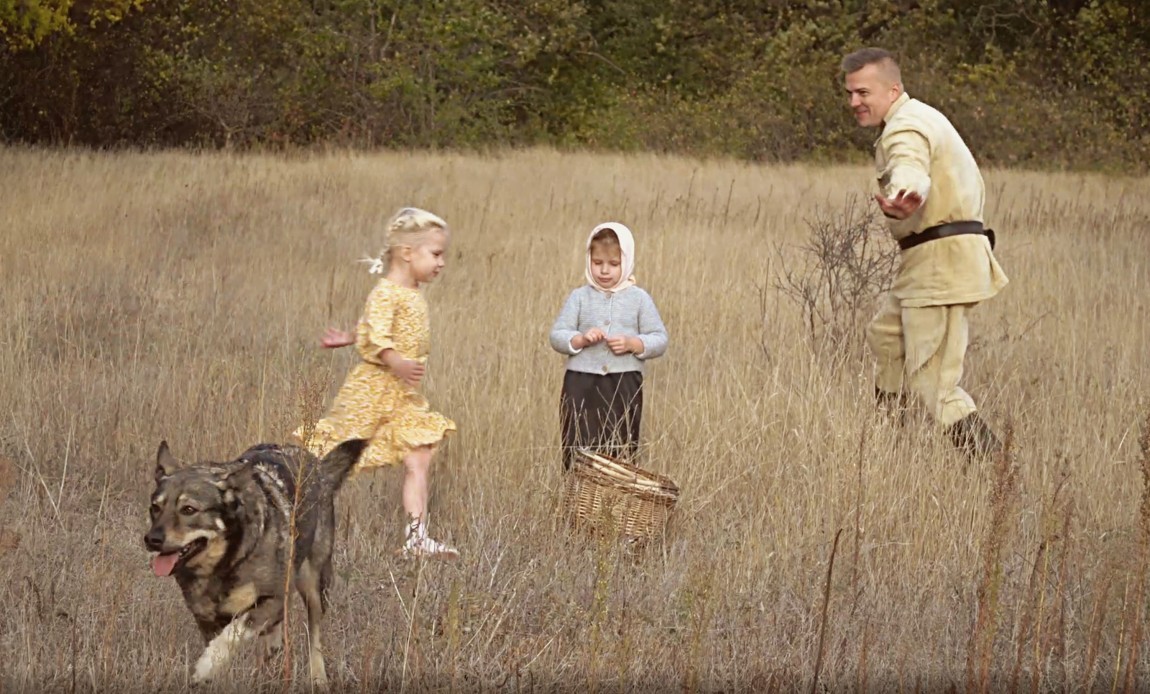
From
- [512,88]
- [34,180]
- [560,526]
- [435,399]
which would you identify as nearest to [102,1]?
[34,180]

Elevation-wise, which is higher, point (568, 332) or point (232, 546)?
point (568, 332)

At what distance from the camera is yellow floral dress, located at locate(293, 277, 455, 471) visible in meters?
5.41

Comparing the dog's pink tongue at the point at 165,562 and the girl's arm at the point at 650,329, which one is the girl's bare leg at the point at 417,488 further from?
the dog's pink tongue at the point at 165,562

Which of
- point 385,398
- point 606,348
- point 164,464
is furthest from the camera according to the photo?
point 606,348

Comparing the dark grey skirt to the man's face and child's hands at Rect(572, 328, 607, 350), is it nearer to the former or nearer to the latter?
child's hands at Rect(572, 328, 607, 350)

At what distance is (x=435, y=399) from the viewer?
22.9 ft

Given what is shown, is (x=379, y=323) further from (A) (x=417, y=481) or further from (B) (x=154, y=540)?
(B) (x=154, y=540)

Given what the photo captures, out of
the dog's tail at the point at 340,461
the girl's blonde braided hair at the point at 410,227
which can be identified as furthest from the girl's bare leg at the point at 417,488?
the dog's tail at the point at 340,461

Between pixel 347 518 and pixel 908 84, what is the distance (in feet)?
76.2

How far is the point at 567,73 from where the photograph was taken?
34438 mm

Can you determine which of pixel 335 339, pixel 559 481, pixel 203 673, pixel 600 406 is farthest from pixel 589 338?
pixel 203 673

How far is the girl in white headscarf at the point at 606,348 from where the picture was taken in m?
5.67

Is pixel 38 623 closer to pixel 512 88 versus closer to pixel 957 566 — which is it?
pixel 957 566

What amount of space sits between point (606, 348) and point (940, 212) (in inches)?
58.9
